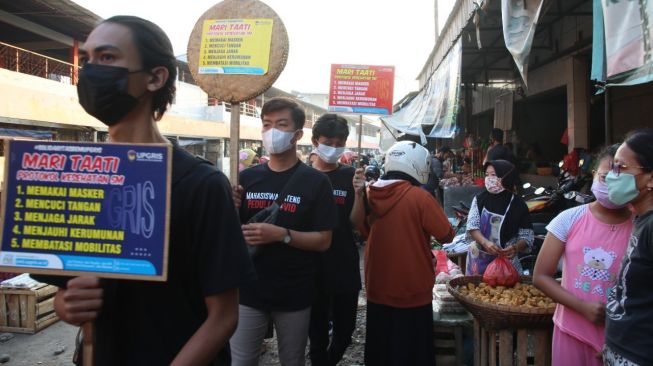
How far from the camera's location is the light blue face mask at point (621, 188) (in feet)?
6.22

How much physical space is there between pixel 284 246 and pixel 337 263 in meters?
1.05

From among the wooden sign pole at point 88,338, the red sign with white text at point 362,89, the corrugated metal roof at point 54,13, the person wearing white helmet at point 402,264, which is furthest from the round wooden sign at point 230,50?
the corrugated metal roof at point 54,13

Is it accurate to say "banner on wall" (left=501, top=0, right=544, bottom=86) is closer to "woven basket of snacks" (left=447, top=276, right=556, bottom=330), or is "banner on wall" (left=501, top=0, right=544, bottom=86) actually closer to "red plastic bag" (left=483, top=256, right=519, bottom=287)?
"red plastic bag" (left=483, top=256, right=519, bottom=287)

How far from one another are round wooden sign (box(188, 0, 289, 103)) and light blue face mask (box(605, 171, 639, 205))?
175 cm

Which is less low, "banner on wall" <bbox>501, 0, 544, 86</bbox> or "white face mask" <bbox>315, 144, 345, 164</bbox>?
"banner on wall" <bbox>501, 0, 544, 86</bbox>

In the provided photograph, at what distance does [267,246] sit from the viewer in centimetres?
262

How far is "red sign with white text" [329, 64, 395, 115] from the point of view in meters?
7.76

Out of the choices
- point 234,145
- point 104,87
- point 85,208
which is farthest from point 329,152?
point 85,208

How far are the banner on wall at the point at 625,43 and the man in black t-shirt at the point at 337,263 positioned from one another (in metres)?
1.64

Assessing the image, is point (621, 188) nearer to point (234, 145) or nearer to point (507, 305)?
point (507, 305)

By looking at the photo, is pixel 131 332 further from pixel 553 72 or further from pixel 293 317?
pixel 553 72

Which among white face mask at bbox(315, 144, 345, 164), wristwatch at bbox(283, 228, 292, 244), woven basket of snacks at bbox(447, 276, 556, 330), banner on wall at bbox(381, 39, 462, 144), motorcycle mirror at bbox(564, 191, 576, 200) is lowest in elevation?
woven basket of snacks at bbox(447, 276, 556, 330)

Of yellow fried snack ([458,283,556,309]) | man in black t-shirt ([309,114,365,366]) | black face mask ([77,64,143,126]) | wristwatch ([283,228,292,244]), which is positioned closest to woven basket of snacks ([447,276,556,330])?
yellow fried snack ([458,283,556,309])

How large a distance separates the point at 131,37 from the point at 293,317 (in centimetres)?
184
